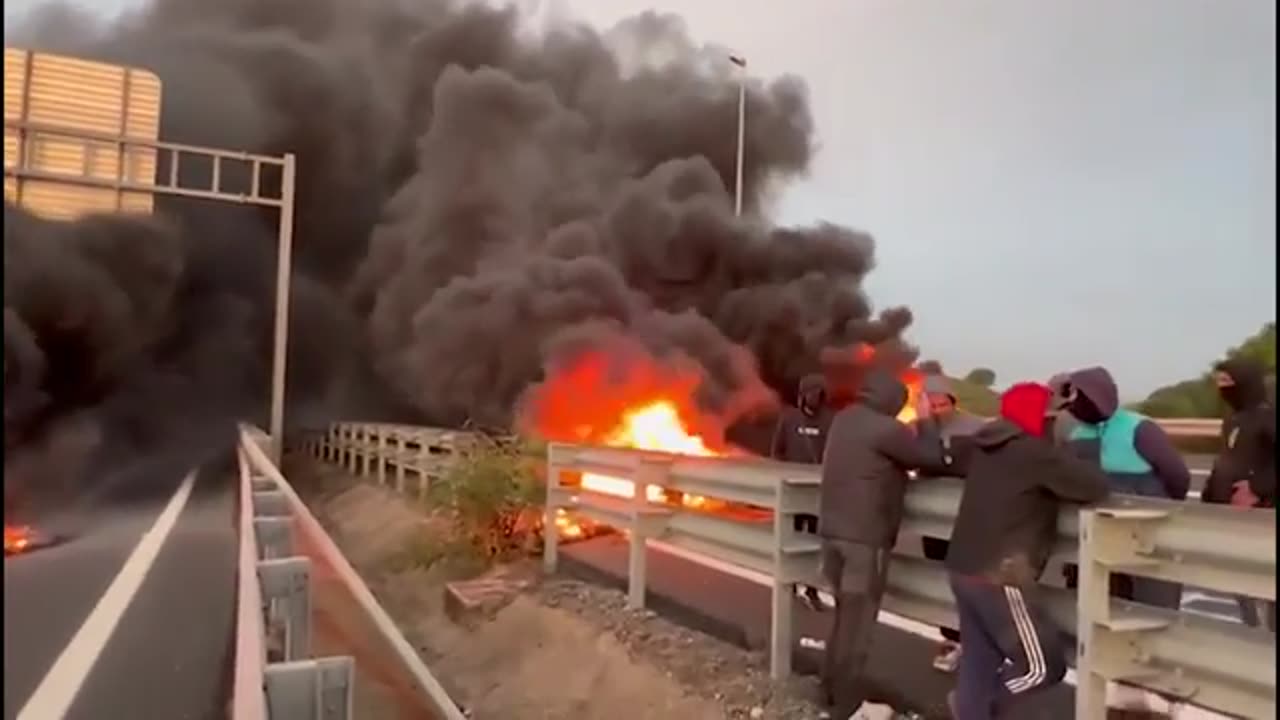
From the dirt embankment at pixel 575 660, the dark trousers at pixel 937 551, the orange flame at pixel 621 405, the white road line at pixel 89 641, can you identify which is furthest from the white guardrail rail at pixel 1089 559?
the orange flame at pixel 621 405

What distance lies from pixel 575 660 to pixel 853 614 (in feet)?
5.73

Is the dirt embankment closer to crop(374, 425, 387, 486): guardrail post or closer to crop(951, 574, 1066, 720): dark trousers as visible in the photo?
crop(951, 574, 1066, 720): dark trousers

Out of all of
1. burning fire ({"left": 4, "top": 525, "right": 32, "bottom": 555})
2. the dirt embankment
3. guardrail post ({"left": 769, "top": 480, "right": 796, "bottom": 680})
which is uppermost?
burning fire ({"left": 4, "top": 525, "right": 32, "bottom": 555})

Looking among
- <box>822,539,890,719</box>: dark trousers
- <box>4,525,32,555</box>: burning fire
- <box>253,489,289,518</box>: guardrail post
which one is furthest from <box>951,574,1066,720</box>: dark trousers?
<box>253,489,289,518</box>: guardrail post

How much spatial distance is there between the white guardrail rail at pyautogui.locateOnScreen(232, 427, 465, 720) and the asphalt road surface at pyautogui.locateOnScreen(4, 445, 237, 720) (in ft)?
1.59

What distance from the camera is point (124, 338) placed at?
452 inches

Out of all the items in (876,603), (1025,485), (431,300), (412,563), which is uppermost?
(431,300)

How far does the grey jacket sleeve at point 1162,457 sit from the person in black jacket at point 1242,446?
42 centimetres

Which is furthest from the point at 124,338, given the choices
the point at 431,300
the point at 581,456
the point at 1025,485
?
the point at 431,300

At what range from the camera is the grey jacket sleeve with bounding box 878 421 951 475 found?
420 centimetres

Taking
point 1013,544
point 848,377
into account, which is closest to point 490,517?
point 848,377

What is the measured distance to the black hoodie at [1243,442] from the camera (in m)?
4.57

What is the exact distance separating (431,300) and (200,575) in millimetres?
16896

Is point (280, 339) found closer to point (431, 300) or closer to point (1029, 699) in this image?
point (431, 300)
